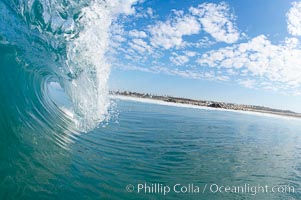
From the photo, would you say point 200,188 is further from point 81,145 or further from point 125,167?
point 81,145

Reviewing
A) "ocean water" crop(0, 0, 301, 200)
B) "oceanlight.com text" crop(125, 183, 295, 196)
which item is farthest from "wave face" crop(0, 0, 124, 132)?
"oceanlight.com text" crop(125, 183, 295, 196)

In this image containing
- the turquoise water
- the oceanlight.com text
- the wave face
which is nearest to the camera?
the turquoise water

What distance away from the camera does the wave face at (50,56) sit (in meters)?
8.66

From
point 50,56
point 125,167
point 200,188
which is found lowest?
point 200,188

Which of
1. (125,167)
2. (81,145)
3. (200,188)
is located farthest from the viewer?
(81,145)

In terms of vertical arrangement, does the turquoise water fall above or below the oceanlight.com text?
above

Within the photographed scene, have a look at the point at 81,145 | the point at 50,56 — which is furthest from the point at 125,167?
the point at 50,56

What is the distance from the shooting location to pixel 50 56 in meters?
10.9

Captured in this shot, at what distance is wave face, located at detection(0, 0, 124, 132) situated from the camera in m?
8.66

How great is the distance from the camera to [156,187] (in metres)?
6.87

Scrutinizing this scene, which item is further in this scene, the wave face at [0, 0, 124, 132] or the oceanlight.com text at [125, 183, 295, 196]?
the wave face at [0, 0, 124, 132]

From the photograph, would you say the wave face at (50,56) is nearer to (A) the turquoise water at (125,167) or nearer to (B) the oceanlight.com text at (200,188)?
(A) the turquoise water at (125,167)

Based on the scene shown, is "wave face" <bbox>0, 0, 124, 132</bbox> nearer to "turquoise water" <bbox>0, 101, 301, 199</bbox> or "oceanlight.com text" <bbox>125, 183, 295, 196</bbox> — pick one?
"turquoise water" <bbox>0, 101, 301, 199</bbox>

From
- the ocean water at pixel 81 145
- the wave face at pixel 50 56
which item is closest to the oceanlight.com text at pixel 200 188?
the ocean water at pixel 81 145
